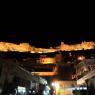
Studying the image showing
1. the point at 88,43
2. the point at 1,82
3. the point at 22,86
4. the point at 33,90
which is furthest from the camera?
the point at 88,43

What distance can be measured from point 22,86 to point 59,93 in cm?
989

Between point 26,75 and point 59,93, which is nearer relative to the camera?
point 26,75

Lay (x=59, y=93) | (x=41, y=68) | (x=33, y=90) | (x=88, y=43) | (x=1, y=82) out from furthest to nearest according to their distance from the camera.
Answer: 1. (x=88, y=43)
2. (x=41, y=68)
3. (x=59, y=93)
4. (x=33, y=90)
5. (x=1, y=82)

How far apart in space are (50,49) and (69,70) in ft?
112

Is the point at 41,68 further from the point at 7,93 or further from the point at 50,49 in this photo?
the point at 50,49

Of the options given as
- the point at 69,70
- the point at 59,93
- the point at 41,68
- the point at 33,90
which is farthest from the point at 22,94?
the point at 41,68

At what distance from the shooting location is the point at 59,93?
2516cm

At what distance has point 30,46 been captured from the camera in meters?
66.1

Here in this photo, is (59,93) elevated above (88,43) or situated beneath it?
situated beneath

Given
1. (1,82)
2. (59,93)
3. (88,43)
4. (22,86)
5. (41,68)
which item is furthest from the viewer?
(88,43)

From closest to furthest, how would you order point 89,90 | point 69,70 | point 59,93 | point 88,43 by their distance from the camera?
point 89,90
point 59,93
point 69,70
point 88,43

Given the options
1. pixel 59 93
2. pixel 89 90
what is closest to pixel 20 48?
pixel 59 93

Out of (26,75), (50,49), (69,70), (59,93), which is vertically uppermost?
(50,49)

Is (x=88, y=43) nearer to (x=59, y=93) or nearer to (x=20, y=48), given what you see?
(x=20, y=48)
